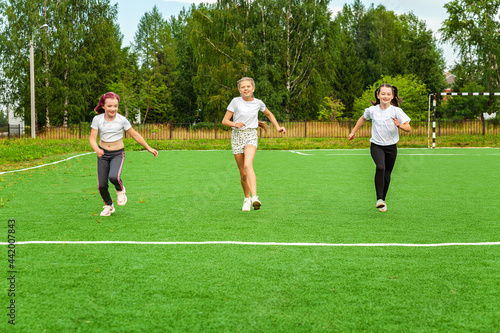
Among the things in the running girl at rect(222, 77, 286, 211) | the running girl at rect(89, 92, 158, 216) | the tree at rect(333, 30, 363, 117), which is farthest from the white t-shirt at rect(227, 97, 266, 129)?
the tree at rect(333, 30, 363, 117)

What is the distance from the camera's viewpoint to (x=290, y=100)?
49.4 m

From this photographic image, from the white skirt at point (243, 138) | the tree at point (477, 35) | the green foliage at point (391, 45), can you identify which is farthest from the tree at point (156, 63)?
the white skirt at point (243, 138)

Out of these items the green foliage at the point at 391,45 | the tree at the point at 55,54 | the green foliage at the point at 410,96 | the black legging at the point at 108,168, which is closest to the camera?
the black legging at the point at 108,168

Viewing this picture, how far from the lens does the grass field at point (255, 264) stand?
336 centimetres

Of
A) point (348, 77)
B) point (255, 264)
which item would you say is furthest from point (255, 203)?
point (348, 77)

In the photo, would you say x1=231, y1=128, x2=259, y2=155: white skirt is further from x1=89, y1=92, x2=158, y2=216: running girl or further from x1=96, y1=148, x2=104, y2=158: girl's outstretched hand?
x1=96, y1=148, x2=104, y2=158: girl's outstretched hand

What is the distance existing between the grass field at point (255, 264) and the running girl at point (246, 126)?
45 centimetres

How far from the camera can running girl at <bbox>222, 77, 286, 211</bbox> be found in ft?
24.5

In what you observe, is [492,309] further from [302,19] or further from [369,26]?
[369,26]

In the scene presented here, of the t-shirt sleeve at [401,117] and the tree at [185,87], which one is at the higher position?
the tree at [185,87]

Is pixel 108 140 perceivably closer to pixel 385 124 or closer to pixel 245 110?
pixel 245 110

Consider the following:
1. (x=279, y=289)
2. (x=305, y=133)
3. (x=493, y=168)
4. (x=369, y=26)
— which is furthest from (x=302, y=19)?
(x=279, y=289)

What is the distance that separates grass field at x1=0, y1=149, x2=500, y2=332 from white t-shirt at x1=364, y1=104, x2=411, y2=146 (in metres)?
1.06

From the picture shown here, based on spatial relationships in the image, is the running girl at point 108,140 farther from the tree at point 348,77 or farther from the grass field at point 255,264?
the tree at point 348,77
